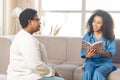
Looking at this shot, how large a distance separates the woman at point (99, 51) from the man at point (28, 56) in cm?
75

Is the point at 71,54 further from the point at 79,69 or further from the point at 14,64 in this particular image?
the point at 14,64

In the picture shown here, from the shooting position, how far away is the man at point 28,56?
2.07 metres

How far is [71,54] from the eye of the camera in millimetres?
3941

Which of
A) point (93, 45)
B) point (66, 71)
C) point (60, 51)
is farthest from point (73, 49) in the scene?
point (93, 45)

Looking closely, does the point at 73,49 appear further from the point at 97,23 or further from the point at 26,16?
the point at 26,16

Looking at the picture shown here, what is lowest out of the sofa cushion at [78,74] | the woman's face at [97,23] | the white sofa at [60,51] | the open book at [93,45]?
the sofa cushion at [78,74]

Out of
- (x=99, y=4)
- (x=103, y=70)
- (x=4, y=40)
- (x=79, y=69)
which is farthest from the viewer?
(x=99, y=4)

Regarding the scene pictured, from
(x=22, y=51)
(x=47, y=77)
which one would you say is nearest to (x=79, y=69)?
(x=47, y=77)

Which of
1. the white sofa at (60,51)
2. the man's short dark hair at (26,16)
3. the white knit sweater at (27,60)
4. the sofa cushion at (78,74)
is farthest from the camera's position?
the white sofa at (60,51)

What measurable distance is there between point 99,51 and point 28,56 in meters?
1.11

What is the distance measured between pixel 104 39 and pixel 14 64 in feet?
4.58

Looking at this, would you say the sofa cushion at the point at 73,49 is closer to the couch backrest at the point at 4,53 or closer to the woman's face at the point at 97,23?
the woman's face at the point at 97,23

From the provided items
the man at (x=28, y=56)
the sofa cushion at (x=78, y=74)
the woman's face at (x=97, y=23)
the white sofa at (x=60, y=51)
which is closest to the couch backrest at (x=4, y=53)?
the white sofa at (x=60, y=51)

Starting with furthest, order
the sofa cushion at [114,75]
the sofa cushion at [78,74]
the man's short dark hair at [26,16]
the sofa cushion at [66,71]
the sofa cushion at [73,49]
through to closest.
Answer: the sofa cushion at [73,49], the sofa cushion at [66,71], the sofa cushion at [78,74], the sofa cushion at [114,75], the man's short dark hair at [26,16]
